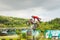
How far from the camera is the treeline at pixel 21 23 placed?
26.4 feet

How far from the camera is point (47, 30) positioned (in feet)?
25.1

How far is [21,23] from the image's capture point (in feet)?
28.3

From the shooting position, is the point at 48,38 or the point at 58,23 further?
the point at 58,23

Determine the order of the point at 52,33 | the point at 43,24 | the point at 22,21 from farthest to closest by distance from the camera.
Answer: the point at 22,21 → the point at 43,24 → the point at 52,33

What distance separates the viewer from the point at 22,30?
304 inches

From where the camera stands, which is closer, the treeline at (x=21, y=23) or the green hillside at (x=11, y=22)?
the treeline at (x=21, y=23)

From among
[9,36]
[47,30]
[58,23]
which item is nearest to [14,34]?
[9,36]

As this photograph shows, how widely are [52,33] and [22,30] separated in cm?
140

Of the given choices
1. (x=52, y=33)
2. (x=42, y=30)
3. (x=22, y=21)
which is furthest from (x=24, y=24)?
(x=52, y=33)

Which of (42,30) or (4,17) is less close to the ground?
(4,17)

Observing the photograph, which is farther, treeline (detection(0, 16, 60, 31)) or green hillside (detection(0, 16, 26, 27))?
green hillside (detection(0, 16, 26, 27))

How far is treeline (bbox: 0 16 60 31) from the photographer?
26.4 ft

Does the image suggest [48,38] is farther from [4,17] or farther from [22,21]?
[4,17]

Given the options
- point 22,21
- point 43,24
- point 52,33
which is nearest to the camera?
point 52,33
